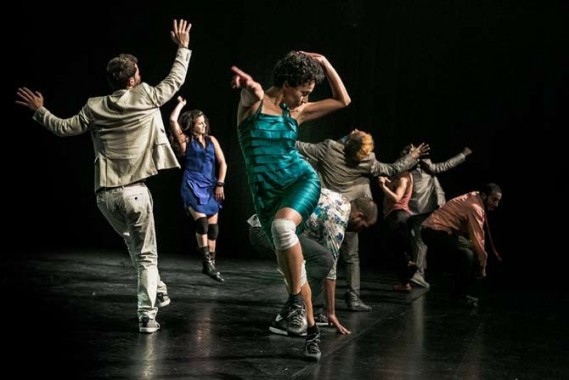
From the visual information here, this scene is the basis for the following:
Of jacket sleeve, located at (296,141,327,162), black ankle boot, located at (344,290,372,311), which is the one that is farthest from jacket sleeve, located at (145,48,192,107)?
black ankle boot, located at (344,290,372,311)

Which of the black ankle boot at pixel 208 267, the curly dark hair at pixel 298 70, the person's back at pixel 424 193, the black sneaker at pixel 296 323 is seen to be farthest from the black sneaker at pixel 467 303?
the curly dark hair at pixel 298 70

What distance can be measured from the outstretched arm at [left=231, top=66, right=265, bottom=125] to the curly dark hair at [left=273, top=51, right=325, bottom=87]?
0.13 metres

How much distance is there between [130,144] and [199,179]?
2.67 m

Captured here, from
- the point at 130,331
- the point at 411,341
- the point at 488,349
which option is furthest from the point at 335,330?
the point at 130,331

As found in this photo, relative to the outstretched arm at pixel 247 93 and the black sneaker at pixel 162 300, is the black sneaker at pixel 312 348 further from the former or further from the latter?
the black sneaker at pixel 162 300

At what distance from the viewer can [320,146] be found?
18.8 ft

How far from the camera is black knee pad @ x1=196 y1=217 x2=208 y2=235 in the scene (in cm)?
678

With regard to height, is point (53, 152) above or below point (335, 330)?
above

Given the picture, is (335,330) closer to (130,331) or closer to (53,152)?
(130,331)

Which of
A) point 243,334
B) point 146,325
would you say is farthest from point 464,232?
point 146,325

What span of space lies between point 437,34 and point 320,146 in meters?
3.42

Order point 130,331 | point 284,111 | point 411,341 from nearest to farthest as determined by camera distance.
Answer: point 284,111, point 130,331, point 411,341

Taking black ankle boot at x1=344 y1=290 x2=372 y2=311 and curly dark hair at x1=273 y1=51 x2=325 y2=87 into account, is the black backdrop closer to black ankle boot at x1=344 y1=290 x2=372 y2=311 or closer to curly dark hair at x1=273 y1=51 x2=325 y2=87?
black ankle boot at x1=344 y1=290 x2=372 y2=311

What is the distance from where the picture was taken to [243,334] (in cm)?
446
